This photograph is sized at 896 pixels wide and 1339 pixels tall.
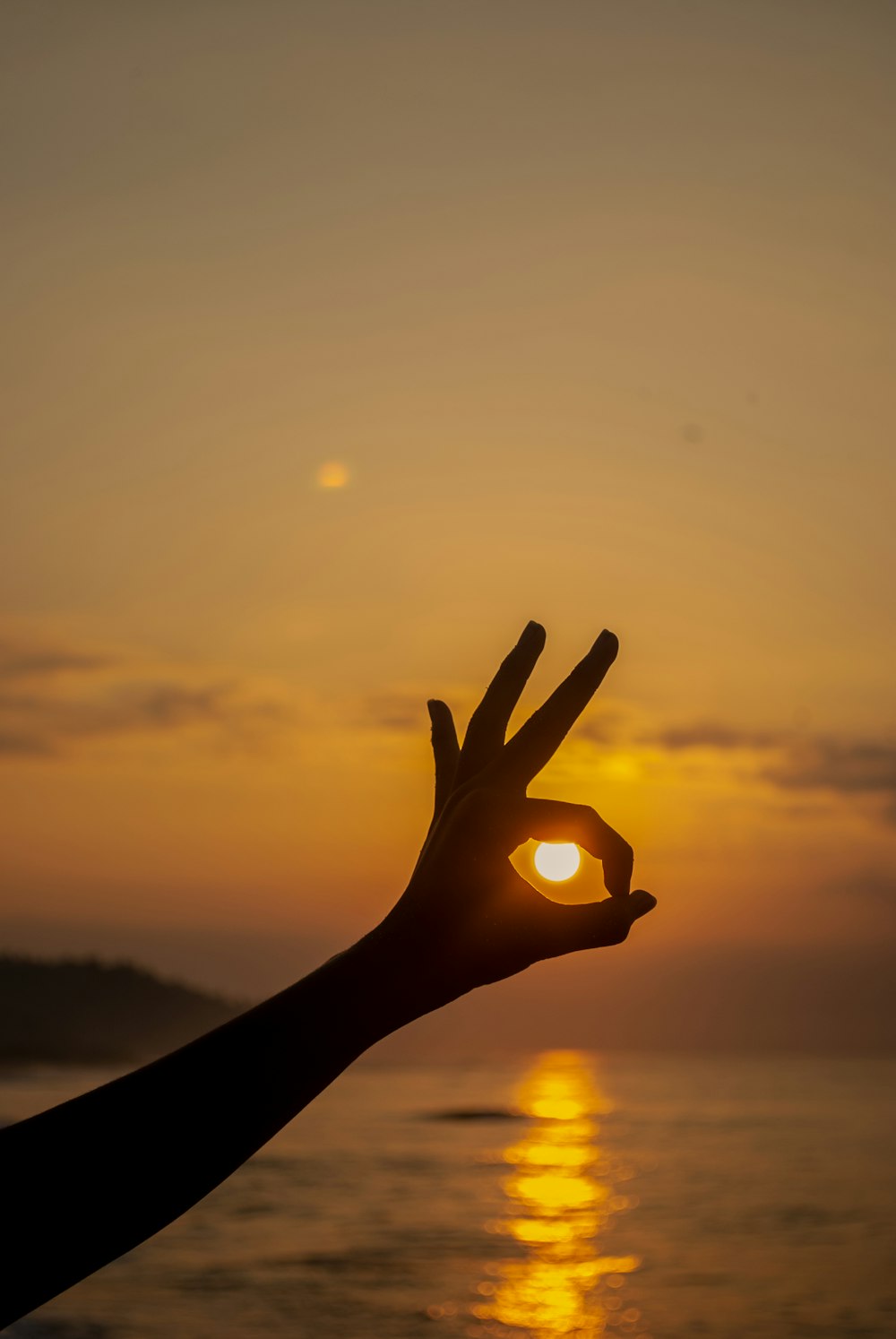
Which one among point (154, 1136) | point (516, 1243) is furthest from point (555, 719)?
point (516, 1243)

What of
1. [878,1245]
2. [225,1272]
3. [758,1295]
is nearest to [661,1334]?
[758,1295]

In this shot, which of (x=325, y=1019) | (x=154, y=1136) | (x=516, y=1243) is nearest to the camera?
(x=154, y=1136)

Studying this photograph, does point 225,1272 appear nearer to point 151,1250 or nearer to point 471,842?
point 151,1250

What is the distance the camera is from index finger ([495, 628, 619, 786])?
2.37 meters

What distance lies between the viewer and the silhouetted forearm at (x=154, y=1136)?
1920 mm

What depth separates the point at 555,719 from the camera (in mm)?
2391

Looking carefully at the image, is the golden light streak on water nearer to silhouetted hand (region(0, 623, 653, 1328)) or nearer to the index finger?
silhouetted hand (region(0, 623, 653, 1328))

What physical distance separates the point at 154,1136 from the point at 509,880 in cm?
73

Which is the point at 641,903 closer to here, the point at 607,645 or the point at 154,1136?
the point at 607,645

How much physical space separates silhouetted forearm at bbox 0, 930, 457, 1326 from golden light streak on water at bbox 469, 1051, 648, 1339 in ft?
81.6

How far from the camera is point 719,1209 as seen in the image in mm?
44812

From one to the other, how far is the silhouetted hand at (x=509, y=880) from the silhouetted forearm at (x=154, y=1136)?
0.19 metres

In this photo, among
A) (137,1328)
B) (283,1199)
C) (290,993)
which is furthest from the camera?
(283,1199)

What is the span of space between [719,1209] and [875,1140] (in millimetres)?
33161
